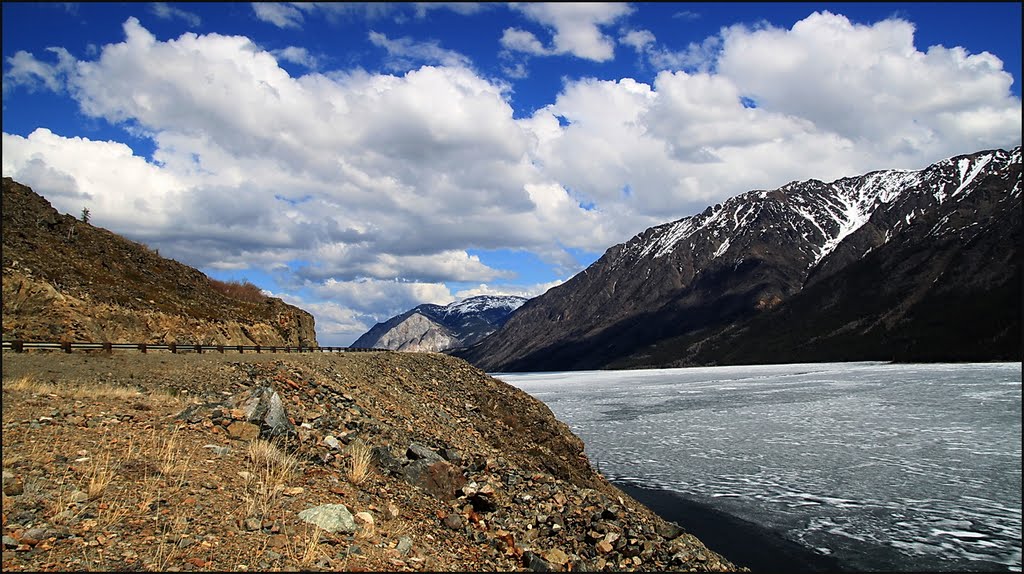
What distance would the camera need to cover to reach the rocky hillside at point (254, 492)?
9.99 meters

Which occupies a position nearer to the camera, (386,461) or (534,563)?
(534,563)

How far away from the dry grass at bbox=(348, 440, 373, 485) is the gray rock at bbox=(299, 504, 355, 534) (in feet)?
8.69

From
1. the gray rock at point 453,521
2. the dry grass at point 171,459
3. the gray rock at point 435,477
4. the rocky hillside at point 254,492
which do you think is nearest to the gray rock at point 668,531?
the rocky hillside at point 254,492

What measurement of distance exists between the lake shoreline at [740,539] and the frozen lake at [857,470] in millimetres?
679

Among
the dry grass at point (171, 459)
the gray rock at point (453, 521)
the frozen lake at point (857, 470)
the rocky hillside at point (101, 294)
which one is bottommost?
the frozen lake at point (857, 470)

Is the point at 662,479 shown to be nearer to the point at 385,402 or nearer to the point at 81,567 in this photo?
the point at 385,402

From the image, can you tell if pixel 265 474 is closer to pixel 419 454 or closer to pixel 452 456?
pixel 419 454

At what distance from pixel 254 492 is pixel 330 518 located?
6.84ft

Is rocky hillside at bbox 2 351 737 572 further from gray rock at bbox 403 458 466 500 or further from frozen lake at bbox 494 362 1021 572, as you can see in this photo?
frozen lake at bbox 494 362 1021 572

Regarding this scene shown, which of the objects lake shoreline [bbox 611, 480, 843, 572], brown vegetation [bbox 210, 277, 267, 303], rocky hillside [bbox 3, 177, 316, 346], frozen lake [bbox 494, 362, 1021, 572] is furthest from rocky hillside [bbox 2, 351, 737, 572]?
brown vegetation [bbox 210, 277, 267, 303]

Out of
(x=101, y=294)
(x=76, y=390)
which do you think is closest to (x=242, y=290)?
(x=101, y=294)

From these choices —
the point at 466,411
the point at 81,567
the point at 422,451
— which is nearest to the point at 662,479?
the point at 466,411

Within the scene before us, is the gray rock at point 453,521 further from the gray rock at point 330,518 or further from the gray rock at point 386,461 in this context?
the gray rock at point 330,518

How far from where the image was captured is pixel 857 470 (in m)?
30.1
